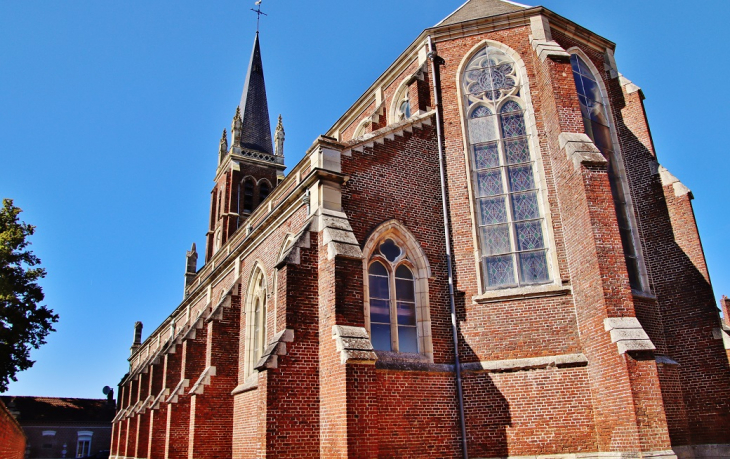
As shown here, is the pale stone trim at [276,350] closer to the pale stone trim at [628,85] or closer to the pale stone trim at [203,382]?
the pale stone trim at [203,382]

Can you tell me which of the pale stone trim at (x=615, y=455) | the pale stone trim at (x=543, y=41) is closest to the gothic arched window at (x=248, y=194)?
the pale stone trim at (x=543, y=41)

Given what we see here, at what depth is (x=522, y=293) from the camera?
13.2 m

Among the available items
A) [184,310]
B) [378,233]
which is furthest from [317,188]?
[184,310]

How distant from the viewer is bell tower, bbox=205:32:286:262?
124 ft

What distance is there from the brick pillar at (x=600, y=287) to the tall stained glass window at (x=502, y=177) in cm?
71

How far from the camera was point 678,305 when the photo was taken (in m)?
13.8

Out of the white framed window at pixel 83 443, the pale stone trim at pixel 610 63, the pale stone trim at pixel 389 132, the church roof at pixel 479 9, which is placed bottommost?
the white framed window at pixel 83 443

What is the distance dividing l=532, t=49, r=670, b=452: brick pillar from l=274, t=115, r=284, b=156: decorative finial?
29535 mm

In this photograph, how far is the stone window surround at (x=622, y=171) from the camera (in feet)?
44.9

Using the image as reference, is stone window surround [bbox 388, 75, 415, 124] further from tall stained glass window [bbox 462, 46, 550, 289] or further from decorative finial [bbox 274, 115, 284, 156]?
decorative finial [bbox 274, 115, 284, 156]

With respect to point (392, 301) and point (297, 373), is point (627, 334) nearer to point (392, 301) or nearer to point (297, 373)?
point (392, 301)

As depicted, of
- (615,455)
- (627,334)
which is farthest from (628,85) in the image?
(615,455)

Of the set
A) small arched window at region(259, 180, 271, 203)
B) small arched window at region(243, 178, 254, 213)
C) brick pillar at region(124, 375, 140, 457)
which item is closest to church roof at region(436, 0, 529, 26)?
brick pillar at region(124, 375, 140, 457)

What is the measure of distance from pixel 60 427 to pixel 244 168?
103 feet
